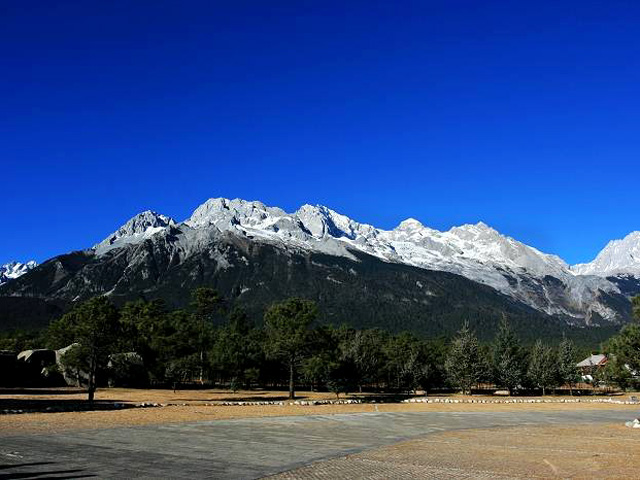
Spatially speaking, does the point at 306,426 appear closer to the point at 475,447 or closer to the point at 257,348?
the point at 475,447

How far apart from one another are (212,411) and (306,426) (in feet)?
35.7

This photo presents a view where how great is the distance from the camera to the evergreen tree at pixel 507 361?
86.5 m

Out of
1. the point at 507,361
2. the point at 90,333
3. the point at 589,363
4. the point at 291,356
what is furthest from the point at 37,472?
the point at 589,363

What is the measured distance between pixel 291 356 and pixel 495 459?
4122cm

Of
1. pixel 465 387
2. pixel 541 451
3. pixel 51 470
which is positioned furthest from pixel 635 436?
pixel 465 387

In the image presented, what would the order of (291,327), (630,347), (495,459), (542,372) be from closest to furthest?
(495,459) < (630,347) < (291,327) < (542,372)

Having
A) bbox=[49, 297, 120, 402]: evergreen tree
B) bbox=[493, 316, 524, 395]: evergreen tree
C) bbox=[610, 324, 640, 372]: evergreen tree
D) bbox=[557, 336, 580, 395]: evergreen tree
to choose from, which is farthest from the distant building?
bbox=[49, 297, 120, 402]: evergreen tree

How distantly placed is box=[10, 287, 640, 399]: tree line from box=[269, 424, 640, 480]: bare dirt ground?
56.2 feet

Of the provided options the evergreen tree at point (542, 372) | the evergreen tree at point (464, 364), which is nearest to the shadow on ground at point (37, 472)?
the evergreen tree at point (464, 364)

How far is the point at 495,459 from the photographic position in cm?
2198

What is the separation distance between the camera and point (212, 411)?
138 ft

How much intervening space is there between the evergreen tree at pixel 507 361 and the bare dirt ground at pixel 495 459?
187 ft

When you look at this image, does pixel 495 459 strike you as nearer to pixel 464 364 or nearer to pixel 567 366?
pixel 464 364

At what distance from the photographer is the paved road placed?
17.5 meters
